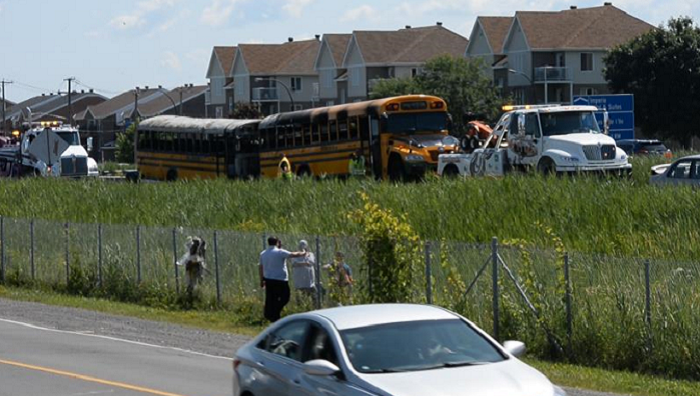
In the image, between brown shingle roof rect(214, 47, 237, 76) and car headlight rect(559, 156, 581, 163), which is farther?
brown shingle roof rect(214, 47, 237, 76)

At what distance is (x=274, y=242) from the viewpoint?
24.1 m

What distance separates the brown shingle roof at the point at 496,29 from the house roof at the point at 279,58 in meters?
23.4

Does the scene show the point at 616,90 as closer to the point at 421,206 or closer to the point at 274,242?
the point at 421,206

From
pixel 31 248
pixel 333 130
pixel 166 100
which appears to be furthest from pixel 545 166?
pixel 166 100

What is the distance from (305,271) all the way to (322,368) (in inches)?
563

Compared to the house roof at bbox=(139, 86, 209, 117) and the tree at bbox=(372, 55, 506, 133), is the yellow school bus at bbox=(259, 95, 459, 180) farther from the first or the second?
the house roof at bbox=(139, 86, 209, 117)

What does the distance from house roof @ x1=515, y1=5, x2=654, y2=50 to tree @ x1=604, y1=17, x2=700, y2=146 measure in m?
11.1

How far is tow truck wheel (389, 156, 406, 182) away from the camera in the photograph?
1770 inches

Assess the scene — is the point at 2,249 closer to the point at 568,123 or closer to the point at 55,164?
the point at 568,123

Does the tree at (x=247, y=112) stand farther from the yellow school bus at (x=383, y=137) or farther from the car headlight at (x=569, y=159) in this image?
the car headlight at (x=569, y=159)

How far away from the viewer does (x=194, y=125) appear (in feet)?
195

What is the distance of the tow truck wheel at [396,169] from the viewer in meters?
45.0

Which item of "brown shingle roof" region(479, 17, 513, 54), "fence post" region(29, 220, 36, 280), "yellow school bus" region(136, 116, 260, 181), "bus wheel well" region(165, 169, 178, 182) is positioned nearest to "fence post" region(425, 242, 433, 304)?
"fence post" region(29, 220, 36, 280)

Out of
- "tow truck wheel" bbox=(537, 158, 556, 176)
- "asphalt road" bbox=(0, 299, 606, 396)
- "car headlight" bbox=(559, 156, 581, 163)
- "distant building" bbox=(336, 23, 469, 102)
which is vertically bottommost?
"asphalt road" bbox=(0, 299, 606, 396)
